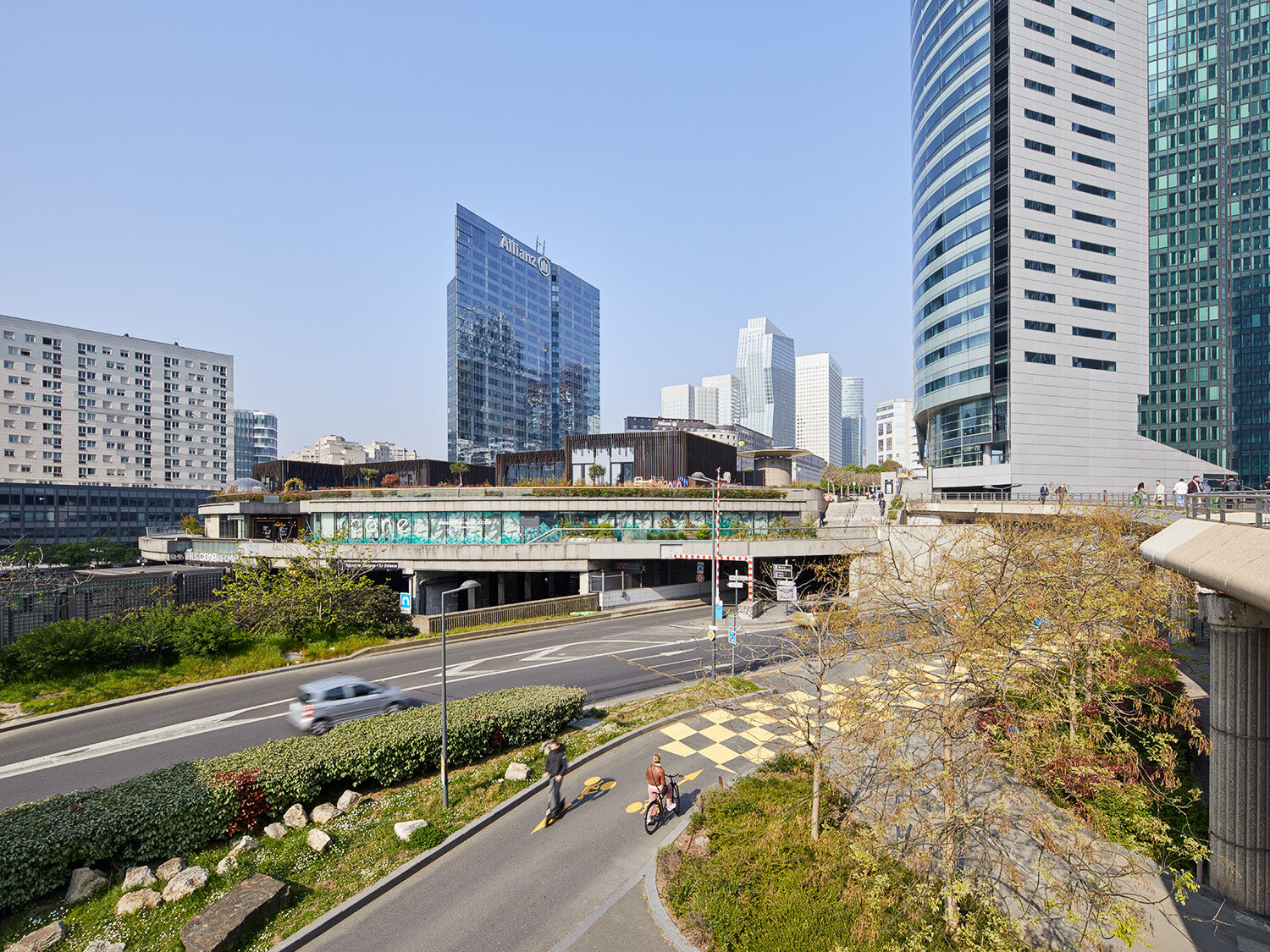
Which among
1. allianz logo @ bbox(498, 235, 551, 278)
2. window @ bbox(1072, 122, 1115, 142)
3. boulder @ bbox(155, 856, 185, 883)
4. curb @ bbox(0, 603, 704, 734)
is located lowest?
curb @ bbox(0, 603, 704, 734)

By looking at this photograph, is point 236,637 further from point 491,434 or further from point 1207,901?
point 491,434

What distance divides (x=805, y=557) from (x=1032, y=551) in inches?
1321

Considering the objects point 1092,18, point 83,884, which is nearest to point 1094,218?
point 1092,18

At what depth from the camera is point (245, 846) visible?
11.8 meters

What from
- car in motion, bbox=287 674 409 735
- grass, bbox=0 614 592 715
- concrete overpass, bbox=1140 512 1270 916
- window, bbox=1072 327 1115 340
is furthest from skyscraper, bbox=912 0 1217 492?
car in motion, bbox=287 674 409 735

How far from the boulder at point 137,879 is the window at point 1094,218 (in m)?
84.5

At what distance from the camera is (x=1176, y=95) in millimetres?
88625

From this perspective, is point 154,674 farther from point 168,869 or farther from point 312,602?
point 168,869

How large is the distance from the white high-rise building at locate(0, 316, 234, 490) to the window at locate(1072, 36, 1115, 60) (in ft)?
470

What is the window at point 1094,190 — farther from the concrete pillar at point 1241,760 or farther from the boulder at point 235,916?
the boulder at point 235,916

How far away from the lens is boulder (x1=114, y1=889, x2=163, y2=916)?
9945 mm

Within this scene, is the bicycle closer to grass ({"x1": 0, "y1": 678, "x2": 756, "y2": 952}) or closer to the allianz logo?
grass ({"x1": 0, "y1": 678, "x2": 756, "y2": 952})

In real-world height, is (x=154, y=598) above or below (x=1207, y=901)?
above

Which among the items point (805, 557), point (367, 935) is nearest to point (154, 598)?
point (367, 935)
